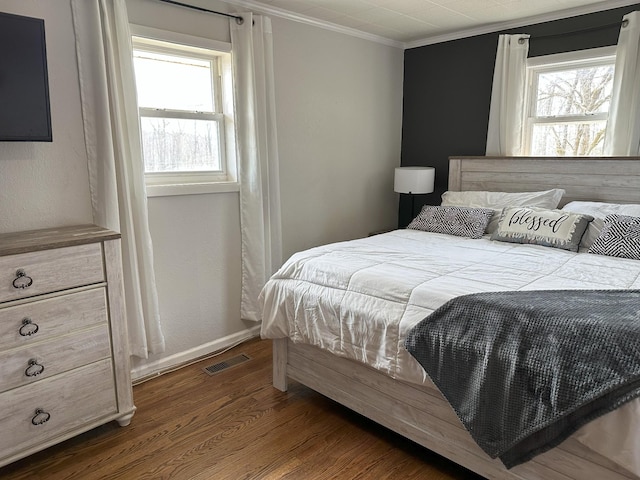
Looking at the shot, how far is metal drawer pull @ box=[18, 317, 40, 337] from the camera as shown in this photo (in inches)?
70.0

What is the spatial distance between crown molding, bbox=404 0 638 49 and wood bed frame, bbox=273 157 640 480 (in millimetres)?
1030

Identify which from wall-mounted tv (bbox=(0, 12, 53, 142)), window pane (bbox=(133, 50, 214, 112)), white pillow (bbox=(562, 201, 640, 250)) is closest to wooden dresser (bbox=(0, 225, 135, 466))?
wall-mounted tv (bbox=(0, 12, 53, 142))

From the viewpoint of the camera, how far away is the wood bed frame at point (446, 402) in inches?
58.2

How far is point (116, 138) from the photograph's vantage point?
2338mm

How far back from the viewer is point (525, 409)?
1.42 m

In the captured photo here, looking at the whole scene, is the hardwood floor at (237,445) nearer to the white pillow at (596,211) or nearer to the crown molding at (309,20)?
the white pillow at (596,211)

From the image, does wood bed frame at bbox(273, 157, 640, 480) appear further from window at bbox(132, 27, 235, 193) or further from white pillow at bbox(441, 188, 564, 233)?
window at bbox(132, 27, 235, 193)

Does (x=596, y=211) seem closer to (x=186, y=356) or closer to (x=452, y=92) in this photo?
(x=452, y=92)

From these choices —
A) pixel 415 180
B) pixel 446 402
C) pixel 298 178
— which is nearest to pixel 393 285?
pixel 446 402

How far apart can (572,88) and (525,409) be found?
2812mm

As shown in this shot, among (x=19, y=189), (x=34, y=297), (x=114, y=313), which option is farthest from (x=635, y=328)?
(x=19, y=189)

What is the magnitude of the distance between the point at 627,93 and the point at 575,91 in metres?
0.43

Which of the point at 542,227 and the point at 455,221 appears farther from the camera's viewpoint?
the point at 455,221

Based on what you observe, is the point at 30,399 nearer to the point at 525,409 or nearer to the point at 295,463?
the point at 295,463
